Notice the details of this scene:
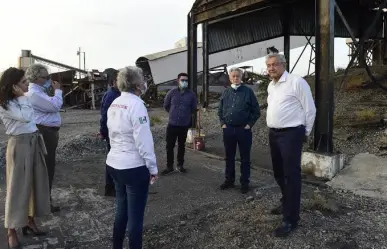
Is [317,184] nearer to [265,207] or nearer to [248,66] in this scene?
[265,207]

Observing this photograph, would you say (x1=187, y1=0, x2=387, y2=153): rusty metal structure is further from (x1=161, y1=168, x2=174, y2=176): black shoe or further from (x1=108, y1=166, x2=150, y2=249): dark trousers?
(x1=108, y1=166, x2=150, y2=249): dark trousers

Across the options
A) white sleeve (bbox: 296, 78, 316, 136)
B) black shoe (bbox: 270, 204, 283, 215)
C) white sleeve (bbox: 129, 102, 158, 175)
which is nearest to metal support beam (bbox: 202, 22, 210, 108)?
white sleeve (bbox: 296, 78, 316, 136)

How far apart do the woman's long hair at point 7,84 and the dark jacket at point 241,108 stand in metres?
3.02

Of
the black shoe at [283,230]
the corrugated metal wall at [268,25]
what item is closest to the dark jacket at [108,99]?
the black shoe at [283,230]

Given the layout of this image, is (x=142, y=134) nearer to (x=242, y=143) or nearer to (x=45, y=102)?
(x=45, y=102)

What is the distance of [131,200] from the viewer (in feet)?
11.1

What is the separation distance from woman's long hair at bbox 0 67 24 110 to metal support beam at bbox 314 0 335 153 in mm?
4645

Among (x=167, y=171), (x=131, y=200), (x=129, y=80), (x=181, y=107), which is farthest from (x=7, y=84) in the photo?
(x=167, y=171)

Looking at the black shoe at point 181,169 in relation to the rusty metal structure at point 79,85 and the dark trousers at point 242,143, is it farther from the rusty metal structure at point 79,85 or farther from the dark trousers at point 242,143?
the rusty metal structure at point 79,85

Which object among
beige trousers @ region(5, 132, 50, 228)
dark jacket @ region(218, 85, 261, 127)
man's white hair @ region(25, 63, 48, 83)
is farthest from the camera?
dark jacket @ region(218, 85, 261, 127)

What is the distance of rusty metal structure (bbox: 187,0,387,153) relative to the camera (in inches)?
249

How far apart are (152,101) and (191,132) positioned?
15.9 meters

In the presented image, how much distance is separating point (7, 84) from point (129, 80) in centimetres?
145

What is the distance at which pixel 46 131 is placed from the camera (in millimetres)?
4750
